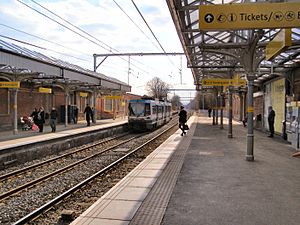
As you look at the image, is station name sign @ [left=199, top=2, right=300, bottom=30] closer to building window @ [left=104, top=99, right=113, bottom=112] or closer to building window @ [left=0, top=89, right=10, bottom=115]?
building window @ [left=0, top=89, right=10, bottom=115]

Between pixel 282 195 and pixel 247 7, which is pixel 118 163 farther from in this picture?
pixel 247 7

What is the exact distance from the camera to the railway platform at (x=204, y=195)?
5215 millimetres

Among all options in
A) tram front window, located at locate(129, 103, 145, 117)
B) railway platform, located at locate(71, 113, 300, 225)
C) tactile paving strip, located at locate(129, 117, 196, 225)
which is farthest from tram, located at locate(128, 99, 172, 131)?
tactile paving strip, located at locate(129, 117, 196, 225)

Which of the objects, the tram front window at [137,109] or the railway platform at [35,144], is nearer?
the railway platform at [35,144]

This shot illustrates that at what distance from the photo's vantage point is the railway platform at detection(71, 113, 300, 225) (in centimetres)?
521

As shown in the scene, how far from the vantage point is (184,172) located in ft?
29.1

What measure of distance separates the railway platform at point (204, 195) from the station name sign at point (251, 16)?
118 inches

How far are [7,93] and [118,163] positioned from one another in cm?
1184

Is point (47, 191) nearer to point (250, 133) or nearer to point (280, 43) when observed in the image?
point (250, 133)

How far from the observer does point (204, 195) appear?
6.54 meters

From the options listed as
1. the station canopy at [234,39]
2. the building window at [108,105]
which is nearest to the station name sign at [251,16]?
the station canopy at [234,39]

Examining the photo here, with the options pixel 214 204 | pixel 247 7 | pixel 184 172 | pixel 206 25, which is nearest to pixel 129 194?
pixel 214 204

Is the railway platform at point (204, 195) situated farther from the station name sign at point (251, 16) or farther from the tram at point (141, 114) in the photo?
the tram at point (141, 114)

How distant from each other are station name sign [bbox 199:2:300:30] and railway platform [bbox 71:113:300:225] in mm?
3006
